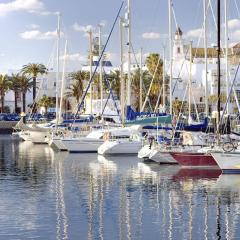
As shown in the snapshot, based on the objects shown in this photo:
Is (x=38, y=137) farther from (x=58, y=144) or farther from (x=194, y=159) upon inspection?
(x=194, y=159)

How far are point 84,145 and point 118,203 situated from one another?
3158cm

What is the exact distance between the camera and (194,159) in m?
41.6

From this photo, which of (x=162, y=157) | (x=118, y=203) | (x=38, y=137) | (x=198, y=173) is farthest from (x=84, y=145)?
(x=118, y=203)

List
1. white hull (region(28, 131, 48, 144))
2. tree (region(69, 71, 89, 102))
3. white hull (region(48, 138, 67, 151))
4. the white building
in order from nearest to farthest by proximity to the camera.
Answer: white hull (region(48, 138, 67, 151)) < white hull (region(28, 131, 48, 144)) < the white building < tree (region(69, 71, 89, 102))

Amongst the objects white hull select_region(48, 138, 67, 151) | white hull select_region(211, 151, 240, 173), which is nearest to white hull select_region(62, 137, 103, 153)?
white hull select_region(48, 138, 67, 151)

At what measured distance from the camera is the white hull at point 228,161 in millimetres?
37375

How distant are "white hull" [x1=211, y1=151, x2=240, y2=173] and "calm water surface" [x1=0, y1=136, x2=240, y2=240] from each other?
726 mm

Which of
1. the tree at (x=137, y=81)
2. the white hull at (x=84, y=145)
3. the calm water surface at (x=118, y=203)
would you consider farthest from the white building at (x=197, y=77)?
the calm water surface at (x=118, y=203)

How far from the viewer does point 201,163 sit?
41500mm

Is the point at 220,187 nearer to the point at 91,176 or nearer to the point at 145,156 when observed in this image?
the point at 91,176

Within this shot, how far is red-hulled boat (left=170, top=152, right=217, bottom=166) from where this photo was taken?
41.3 m

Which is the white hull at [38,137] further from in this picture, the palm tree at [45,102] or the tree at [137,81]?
the palm tree at [45,102]

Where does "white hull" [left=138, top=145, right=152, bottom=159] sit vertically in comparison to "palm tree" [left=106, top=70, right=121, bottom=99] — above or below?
below

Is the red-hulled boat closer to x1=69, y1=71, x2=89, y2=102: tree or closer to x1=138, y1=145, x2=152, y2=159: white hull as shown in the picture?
x1=138, y1=145, x2=152, y2=159: white hull
